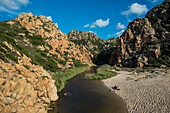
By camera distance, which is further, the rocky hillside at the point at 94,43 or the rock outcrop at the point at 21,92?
the rocky hillside at the point at 94,43

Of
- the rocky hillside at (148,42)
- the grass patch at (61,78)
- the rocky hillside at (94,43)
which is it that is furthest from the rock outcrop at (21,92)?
the rocky hillside at (94,43)

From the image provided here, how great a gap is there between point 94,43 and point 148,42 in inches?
3348

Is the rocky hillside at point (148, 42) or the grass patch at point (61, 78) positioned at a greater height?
the rocky hillside at point (148, 42)

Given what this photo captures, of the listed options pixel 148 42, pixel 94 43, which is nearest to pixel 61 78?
pixel 148 42

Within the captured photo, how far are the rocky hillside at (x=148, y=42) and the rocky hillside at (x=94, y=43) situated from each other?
3129 centimetres

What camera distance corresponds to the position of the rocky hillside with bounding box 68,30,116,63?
117406 millimetres

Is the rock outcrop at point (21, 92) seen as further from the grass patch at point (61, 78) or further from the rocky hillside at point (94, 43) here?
the rocky hillside at point (94, 43)

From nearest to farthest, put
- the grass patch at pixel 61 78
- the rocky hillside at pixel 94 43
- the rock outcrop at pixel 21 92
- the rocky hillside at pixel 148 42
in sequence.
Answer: the rock outcrop at pixel 21 92 → the grass patch at pixel 61 78 → the rocky hillside at pixel 148 42 → the rocky hillside at pixel 94 43

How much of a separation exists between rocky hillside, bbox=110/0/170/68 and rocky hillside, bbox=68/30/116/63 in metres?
31.3

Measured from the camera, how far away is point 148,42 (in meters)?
65.2

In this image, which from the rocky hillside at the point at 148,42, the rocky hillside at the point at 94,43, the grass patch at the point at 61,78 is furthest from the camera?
the rocky hillside at the point at 94,43

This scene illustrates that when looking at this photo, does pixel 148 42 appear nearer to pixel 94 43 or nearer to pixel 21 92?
pixel 21 92

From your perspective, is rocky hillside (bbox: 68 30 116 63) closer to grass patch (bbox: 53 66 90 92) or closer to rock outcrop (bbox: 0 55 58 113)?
grass patch (bbox: 53 66 90 92)

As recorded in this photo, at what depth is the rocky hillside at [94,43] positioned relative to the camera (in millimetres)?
117406
